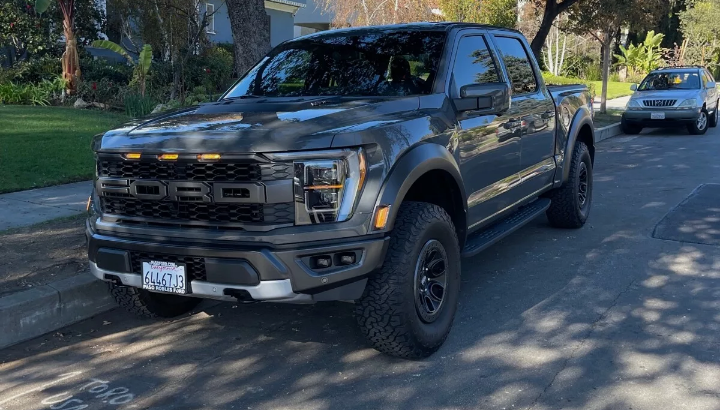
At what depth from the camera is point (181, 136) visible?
13.2 feet

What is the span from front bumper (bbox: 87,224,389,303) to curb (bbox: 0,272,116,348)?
142 centimetres

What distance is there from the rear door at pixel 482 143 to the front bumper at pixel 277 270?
132cm

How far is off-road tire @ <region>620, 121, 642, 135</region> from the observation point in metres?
17.3

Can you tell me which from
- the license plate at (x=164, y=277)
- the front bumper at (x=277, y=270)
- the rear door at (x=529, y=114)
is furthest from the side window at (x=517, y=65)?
the license plate at (x=164, y=277)

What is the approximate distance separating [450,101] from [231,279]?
2041 millimetres

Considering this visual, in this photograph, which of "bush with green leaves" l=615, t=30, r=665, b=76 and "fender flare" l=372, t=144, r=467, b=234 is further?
"bush with green leaves" l=615, t=30, r=665, b=76

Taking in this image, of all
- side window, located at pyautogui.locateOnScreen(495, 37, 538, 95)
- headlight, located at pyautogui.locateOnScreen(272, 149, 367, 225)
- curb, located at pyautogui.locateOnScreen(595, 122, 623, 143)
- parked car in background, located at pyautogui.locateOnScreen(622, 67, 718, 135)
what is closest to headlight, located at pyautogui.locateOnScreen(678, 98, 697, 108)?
parked car in background, located at pyautogui.locateOnScreen(622, 67, 718, 135)

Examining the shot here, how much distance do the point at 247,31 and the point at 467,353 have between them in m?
5.45

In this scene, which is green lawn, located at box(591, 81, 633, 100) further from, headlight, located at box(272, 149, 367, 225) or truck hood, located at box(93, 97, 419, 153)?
headlight, located at box(272, 149, 367, 225)

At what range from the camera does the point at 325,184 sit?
3.83 m

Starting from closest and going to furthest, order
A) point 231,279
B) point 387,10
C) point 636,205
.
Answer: point 231,279, point 636,205, point 387,10

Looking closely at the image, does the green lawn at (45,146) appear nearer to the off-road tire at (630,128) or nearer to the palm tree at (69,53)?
the palm tree at (69,53)

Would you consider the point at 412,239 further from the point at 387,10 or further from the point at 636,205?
the point at 387,10

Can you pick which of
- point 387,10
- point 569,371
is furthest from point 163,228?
point 387,10
